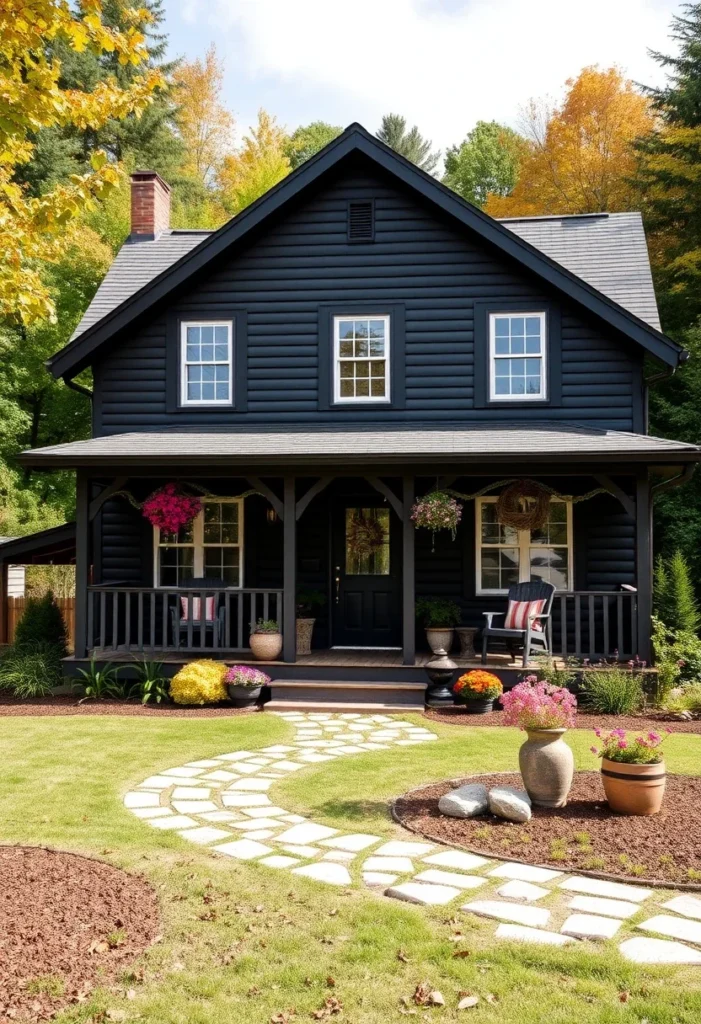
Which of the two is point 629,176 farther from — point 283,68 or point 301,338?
point 301,338

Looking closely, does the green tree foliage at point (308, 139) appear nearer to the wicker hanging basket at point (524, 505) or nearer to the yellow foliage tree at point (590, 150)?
the yellow foliage tree at point (590, 150)

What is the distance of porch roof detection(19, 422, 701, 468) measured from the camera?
10.8 meters

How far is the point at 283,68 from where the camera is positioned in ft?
80.2

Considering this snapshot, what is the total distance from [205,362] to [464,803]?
913 centimetres

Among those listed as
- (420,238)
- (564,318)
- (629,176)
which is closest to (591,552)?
(564,318)

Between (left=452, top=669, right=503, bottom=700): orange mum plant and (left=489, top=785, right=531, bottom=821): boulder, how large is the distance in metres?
4.10

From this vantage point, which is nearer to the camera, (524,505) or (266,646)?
(266,646)

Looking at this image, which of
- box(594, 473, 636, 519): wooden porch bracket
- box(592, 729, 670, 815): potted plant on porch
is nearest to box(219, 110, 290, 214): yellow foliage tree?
box(594, 473, 636, 519): wooden porch bracket

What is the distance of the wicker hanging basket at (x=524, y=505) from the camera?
1208 centimetres

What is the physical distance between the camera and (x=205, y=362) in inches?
536

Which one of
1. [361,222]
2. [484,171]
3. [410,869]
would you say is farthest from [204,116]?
[410,869]

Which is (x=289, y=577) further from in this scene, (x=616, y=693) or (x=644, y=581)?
(x=644, y=581)

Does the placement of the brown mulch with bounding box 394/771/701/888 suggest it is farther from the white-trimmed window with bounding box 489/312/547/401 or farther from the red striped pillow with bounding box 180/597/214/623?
the white-trimmed window with bounding box 489/312/547/401

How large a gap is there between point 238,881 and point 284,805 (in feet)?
5.08
